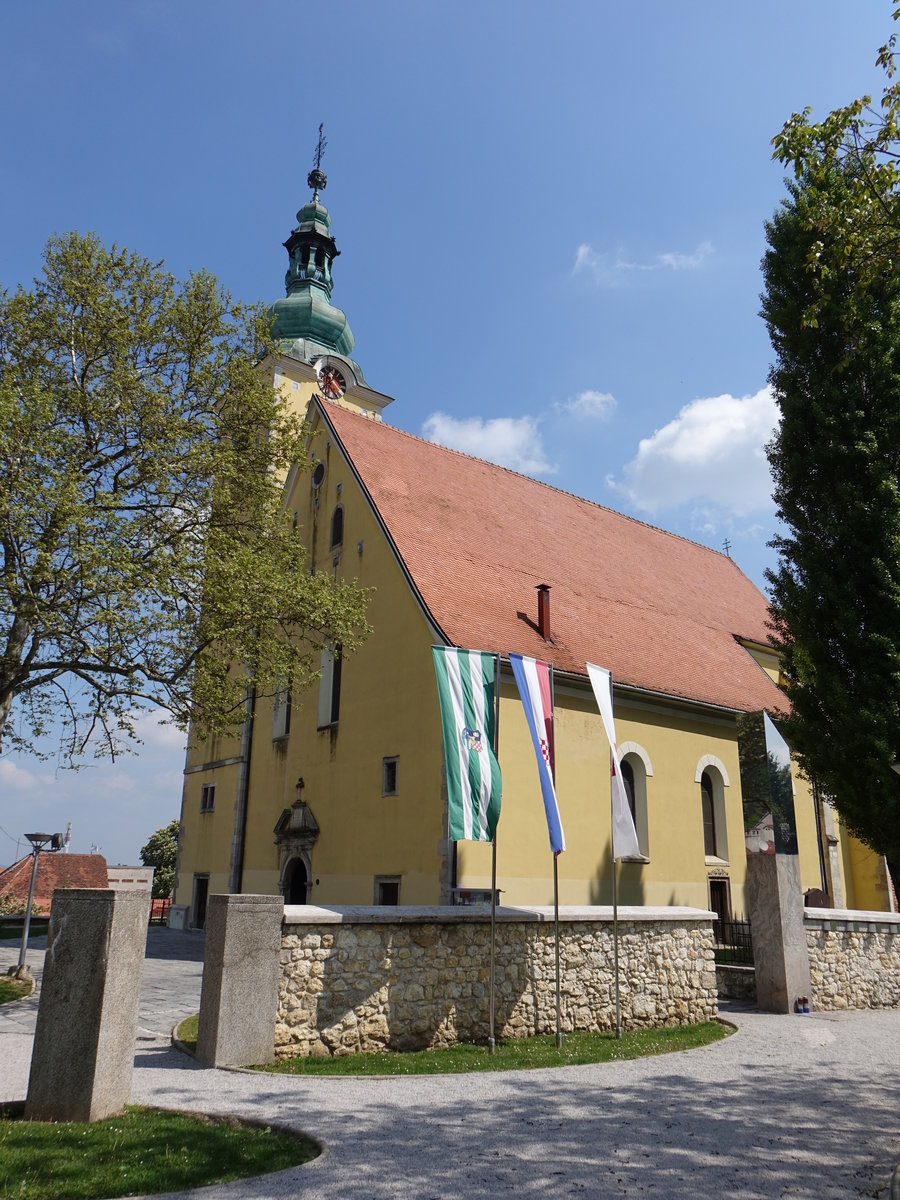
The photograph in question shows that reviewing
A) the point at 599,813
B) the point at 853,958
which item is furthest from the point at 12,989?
the point at 853,958

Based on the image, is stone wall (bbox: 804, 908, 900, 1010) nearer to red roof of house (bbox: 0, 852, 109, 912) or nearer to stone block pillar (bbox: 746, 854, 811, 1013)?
stone block pillar (bbox: 746, 854, 811, 1013)

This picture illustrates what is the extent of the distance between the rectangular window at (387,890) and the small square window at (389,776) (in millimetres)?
1569

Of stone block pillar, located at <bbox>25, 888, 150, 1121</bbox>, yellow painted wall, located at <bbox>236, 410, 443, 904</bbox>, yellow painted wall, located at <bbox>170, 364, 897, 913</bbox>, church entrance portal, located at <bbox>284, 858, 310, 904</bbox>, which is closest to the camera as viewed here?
stone block pillar, located at <bbox>25, 888, 150, 1121</bbox>

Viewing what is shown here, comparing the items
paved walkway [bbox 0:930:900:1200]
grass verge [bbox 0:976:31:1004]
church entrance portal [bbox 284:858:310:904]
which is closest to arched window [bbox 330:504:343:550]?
church entrance portal [bbox 284:858:310:904]

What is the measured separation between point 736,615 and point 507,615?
11.8 meters

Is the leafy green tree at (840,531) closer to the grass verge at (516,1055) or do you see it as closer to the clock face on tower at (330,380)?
the grass verge at (516,1055)

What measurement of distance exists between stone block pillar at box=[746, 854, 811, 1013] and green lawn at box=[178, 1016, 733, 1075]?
2.18 meters

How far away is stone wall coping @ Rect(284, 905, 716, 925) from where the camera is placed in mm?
9664

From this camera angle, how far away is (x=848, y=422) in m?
14.1

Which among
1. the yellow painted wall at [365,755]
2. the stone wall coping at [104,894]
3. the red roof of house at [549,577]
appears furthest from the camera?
the red roof of house at [549,577]

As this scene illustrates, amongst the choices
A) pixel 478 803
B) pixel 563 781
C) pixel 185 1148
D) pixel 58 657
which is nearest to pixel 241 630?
pixel 58 657

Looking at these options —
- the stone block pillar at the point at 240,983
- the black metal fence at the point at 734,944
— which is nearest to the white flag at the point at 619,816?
the black metal fence at the point at 734,944

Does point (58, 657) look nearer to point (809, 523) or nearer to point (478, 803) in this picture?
point (478, 803)

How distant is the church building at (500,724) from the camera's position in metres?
16.6
